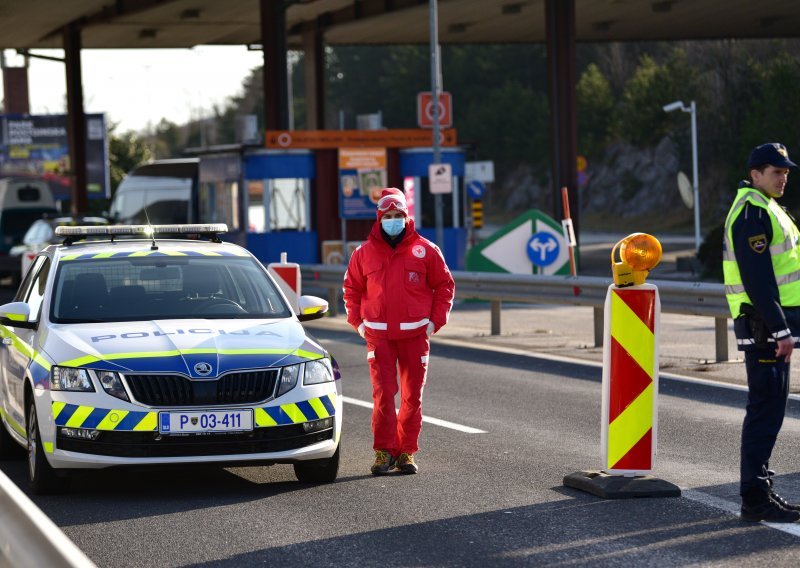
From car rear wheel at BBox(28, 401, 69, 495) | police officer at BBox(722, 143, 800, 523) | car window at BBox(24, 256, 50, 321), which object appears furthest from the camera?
car window at BBox(24, 256, 50, 321)

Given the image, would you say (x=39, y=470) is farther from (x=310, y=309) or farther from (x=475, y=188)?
(x=475, y=188)

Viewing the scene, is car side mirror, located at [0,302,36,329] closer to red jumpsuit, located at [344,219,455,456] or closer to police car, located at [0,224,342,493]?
police car, located at [0,224,342,493]

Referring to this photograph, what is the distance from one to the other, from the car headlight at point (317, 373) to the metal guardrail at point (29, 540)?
3998mm

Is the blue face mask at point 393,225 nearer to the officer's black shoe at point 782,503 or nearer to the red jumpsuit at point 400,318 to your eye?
the red jumpsuit at point 400,318

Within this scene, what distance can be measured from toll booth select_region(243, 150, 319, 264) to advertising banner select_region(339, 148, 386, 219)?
0.65m

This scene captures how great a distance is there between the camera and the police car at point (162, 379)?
27.6ft

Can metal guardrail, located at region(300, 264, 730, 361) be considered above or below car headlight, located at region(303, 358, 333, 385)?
below

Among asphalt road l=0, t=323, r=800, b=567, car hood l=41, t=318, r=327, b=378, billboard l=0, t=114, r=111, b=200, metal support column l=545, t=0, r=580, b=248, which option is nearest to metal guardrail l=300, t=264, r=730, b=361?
asphalt road l=0, t=323, r=800, b=567

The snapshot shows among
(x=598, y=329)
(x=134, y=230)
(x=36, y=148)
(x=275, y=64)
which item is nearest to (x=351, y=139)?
(x=275, y=64)

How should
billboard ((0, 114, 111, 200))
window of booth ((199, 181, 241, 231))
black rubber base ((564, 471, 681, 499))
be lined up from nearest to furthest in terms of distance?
black rubber base ((564, 471, 681, 499))
window of booth ((199, 181, 241, 231))
billboard ((0, 114, 111, 200))

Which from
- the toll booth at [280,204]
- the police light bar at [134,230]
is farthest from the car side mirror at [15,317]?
the toll booth at [280,204]

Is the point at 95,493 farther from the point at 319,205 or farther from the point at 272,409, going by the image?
the point at 319,205

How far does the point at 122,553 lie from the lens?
719cm

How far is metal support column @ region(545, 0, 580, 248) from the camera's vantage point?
31.7 meters
